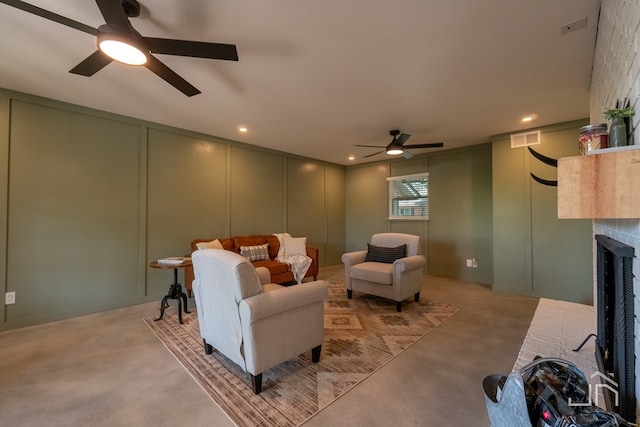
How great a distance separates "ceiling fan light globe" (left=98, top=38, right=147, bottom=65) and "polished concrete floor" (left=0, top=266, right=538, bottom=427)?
7.61 feet

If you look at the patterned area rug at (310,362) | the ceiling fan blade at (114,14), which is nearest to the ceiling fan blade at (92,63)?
the ceiling fan blade at (114,14)

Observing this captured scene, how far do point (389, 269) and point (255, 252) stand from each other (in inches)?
88.4

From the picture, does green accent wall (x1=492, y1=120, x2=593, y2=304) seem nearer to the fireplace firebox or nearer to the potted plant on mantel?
the fireplace firebox

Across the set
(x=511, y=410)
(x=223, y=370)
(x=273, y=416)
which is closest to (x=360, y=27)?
(x=511, y=410)

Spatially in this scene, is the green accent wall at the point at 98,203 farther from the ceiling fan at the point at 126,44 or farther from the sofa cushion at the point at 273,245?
the ceiling fan at the point at 126,44

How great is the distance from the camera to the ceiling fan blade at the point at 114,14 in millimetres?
1408

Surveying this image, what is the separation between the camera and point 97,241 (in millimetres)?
3408

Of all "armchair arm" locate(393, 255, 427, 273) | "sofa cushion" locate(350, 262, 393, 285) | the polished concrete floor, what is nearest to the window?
"armchair arm" locate(393, 255, 427, 273)

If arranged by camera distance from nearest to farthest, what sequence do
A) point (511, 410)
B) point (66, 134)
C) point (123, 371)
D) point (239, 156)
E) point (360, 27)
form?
point (511, 410) < point (360, 27) < point (123, 371) < point (66, 134) < point (239, 156)

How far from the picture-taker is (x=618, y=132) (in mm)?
1146

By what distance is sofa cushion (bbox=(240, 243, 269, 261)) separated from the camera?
437 centimetres

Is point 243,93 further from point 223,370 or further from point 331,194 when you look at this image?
point 331,194

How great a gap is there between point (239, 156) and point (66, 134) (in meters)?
2.32

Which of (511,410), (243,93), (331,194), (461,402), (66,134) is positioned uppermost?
(243,93)
